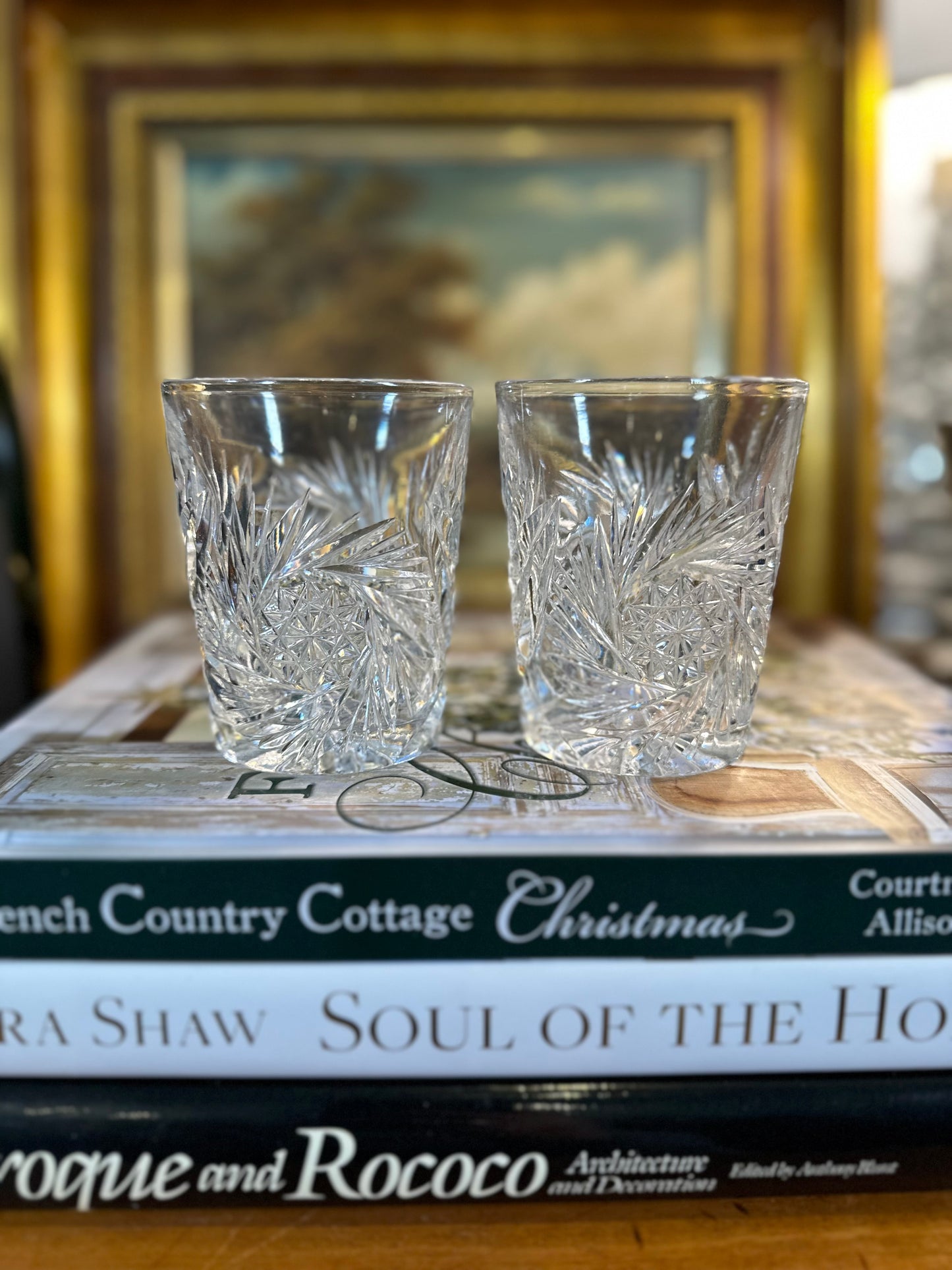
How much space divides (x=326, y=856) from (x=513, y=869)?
5 cm

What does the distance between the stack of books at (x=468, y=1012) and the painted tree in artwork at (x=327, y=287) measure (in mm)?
567

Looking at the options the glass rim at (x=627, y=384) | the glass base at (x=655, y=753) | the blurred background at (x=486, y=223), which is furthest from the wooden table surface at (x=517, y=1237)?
the blurred background at (x=486, y=223)

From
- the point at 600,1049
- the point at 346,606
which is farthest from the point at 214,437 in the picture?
the point at 600,1049

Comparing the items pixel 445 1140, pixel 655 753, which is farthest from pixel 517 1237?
pixel 655 753

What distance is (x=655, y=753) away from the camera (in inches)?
13.2

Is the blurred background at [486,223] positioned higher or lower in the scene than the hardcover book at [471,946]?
higher

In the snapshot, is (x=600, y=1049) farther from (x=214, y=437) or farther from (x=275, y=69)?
(x=275, y=69)

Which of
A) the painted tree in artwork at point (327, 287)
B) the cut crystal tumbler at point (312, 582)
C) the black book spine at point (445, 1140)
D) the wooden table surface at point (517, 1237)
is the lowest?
the wooden table surface at point (517, 1237)

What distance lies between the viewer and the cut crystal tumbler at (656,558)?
327 millimetres

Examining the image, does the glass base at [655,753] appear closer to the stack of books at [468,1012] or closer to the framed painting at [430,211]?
the stack of books at [468,1012]

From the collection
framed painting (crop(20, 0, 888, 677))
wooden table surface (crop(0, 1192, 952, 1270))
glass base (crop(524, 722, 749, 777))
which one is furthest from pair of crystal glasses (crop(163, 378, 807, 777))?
framed painting (crop(20, 0, 888, 677))

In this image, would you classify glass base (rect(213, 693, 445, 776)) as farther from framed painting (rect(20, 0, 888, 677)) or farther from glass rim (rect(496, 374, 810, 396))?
framed painting (rect(20, 0, 888, 677))

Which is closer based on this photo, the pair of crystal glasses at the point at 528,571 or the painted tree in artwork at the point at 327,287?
the pair of crystal glasses at the point at 528,571

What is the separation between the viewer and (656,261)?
31.0 inches
